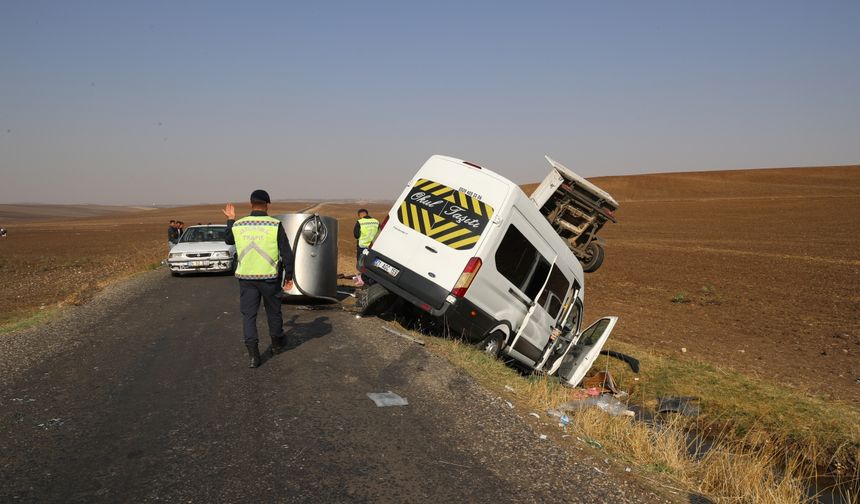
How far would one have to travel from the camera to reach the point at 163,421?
4734 millimetres

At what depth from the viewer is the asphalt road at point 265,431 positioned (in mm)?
3691

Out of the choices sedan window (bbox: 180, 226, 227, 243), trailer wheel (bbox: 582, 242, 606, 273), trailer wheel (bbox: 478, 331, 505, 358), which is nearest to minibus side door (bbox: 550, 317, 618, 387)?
trailer wheel (bbox: 478, 331, 505, 358)

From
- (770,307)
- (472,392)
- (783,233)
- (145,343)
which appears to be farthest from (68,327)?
(783,233)

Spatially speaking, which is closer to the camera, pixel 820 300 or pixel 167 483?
pixel 167 483

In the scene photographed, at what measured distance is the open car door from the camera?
8.09 m

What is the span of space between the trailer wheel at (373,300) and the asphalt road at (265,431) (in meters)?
1.46

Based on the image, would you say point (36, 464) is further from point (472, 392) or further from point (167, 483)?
point (472, 392)

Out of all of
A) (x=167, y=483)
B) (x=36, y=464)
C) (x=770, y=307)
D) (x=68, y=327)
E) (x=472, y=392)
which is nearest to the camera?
(x=167, y=483)

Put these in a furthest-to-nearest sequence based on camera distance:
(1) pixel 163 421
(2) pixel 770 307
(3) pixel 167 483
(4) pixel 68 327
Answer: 1. (2) pixel 770 307
2. (4) pixel 68 327
3. (1) pixel 163 421
4. (3) pixel 167 483

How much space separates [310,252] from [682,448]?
6596 millimetres

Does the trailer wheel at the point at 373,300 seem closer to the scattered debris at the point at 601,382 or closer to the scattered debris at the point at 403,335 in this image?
the scattered debris at the point at 403,335

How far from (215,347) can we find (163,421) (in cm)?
264

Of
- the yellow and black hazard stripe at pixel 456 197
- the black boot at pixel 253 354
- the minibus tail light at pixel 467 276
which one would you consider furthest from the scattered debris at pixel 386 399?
the yellow and black hazard stripe at pixel 456 197

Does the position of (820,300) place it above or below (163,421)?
below
